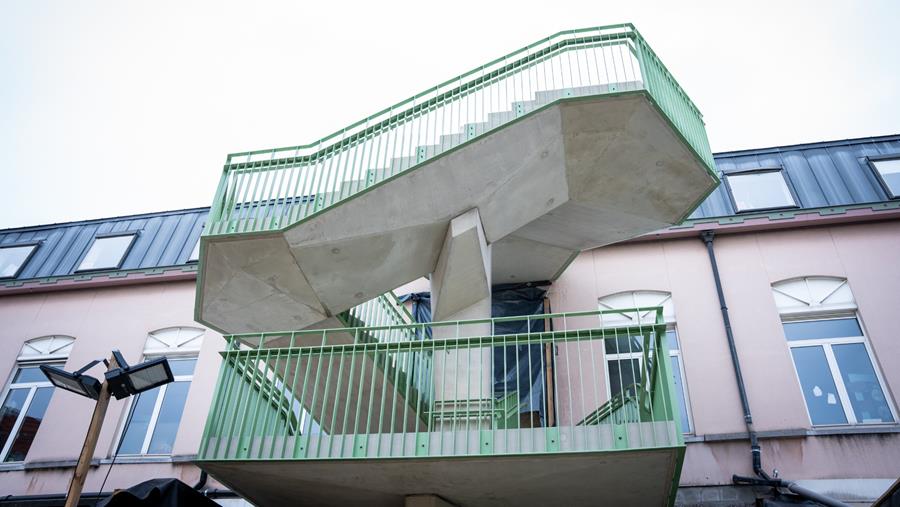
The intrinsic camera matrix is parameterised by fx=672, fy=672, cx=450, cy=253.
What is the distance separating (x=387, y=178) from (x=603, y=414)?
4.12 metres

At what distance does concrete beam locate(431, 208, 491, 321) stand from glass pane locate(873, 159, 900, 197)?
826 cm

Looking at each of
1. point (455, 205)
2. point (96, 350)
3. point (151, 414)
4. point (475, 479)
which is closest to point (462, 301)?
point (455, 205)

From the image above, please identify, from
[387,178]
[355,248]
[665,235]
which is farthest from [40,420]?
[665,235]

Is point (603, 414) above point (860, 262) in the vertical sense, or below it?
below

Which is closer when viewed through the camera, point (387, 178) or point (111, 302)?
point (387, 178)

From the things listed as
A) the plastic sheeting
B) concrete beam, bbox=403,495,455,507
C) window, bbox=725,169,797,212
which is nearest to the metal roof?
window, bbox=725,169,797,212

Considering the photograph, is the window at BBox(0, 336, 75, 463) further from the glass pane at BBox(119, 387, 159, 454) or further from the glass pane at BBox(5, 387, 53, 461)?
the glass pane at BBox(119, 387, 159, 454)

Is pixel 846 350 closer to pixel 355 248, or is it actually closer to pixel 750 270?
pixel 750 270

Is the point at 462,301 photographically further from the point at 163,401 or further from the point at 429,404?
the point at 163,401

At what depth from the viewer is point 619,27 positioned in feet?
32.4

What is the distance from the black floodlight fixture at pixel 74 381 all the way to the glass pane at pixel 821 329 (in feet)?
33.9

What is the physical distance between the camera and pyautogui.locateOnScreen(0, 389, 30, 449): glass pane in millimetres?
13319

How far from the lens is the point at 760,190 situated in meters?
13.4

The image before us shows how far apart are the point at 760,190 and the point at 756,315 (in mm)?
3205
